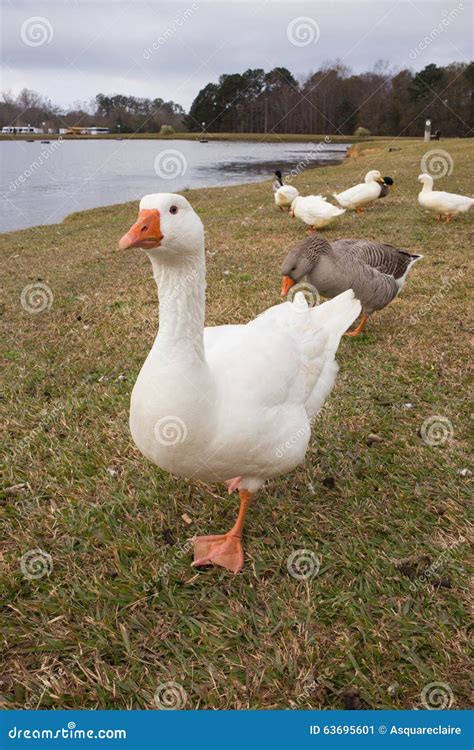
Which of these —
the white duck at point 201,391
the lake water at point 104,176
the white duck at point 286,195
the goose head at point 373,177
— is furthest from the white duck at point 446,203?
the white duck at point 201,391

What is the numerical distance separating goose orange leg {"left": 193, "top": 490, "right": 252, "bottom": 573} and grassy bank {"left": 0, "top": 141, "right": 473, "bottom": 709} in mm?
62

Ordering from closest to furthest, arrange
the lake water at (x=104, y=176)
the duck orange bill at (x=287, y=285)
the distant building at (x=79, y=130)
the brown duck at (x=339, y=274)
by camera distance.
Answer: the brown duck at (x=339, y=274), the duck orange bill at (x=287, y=285), the lake water at (x=104, y=176), the distant building at (x=79, y=130)

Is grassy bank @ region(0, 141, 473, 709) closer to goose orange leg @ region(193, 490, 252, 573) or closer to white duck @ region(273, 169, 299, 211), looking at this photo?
goose orange leg @ region(193, 490, 252, 573)

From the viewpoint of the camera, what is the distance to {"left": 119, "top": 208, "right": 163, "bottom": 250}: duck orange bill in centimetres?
217

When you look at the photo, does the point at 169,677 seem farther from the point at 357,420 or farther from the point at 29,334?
the point at 29,334

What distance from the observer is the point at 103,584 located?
271 centimetres

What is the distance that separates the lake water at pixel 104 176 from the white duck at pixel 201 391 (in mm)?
6644

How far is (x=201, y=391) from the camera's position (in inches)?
98.5

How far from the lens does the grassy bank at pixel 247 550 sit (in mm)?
2275

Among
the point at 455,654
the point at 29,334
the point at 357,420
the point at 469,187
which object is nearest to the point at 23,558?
the point at 455,654

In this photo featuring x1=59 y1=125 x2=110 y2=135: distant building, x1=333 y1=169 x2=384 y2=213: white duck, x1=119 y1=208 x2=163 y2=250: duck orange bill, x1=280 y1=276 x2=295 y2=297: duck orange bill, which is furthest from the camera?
x1=59 y1=125 x2=110 y2=135: distant building

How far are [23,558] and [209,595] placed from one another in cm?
105

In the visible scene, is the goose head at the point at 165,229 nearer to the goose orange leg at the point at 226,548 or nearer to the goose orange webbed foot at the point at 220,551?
the goose orange leg at the point at 226,548

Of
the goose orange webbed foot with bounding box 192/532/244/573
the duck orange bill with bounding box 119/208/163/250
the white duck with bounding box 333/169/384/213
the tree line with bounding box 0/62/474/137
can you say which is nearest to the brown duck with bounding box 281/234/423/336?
the goose orange webbed foot with bounding box 192/532/244/573
